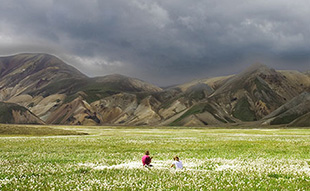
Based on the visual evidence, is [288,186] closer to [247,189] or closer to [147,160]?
[247,189]

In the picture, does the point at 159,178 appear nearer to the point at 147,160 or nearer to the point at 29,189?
the point at 147,160

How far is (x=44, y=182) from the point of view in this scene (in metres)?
13.3

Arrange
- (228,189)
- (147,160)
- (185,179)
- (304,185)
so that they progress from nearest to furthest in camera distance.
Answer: (228,189) → (304,185) → (185,179) → (147,160)

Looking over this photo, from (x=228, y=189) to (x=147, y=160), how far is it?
25.0 ft

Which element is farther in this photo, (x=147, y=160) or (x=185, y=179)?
(x=147, y=160)

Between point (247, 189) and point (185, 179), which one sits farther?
point (185, 179)

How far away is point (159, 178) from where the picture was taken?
14094mm

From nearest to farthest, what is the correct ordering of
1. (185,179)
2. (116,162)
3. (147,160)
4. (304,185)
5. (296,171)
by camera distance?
A: (304,185) < (185,179) < (296,171) < (147,160) < (116,162)

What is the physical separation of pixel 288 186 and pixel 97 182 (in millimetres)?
8381

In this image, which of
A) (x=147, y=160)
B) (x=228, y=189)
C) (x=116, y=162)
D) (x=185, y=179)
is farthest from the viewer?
(x=116, y=162)

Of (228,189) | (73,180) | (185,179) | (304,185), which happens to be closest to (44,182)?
(73,180)

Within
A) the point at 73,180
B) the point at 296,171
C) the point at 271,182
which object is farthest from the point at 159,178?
the point at 296,171

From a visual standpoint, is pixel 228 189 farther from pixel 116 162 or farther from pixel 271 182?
pixel 116 162

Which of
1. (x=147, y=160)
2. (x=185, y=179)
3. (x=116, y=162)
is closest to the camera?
(x=185, y=179)
